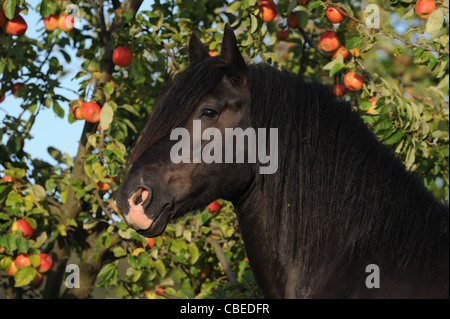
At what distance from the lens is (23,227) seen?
3654 mm

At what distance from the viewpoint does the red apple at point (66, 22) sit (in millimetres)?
4094

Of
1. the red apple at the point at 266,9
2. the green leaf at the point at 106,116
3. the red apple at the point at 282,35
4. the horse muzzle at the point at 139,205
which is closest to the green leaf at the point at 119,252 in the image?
the green leaf at the point at 106,116

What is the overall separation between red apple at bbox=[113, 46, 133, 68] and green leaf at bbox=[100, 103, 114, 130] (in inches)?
12.1

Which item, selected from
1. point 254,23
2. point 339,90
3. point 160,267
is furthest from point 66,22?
point 339,90

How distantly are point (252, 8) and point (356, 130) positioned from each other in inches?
71.4

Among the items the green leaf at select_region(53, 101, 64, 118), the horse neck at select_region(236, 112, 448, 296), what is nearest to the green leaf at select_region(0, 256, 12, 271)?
the green leaf at select_region(53, 101, 64, 118)

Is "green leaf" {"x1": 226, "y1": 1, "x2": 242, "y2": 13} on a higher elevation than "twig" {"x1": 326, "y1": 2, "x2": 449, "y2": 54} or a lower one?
higher

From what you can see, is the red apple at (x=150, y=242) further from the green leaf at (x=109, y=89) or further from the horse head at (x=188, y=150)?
the horse head at (x=188, y=150)

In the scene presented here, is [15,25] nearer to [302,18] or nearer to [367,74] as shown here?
[302,18]

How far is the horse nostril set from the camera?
2178mm

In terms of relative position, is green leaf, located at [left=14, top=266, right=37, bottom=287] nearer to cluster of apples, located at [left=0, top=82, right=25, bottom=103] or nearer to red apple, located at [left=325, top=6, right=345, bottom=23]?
cluster of apples, located at [left=0, top=82, right=25, bottom=103]

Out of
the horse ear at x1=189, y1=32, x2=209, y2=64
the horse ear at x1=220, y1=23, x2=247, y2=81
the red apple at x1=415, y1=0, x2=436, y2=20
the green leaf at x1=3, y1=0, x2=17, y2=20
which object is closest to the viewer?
the horse ear at x1=220, y1=23, x2=247, y2=81

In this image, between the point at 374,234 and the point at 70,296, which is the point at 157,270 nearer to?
the point at 70,296

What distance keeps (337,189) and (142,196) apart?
2.18 ft
